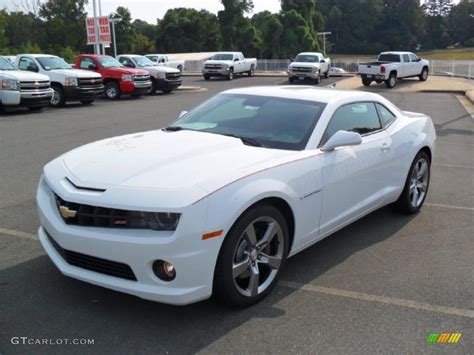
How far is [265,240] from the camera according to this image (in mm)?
3590

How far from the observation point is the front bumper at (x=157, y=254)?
119 inches

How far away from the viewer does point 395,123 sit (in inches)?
216

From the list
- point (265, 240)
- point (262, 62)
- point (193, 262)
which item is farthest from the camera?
point (262, 62)

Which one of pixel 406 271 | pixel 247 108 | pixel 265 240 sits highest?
pixel 247 108

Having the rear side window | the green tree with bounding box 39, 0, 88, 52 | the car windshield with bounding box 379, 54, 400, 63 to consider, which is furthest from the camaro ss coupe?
the green tree with bounding box 39, 0, 88, 52

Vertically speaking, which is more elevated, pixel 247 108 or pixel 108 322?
pixel 247 108

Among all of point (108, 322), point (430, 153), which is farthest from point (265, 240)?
point (430, 153)

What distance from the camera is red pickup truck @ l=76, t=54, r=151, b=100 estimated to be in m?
21.5

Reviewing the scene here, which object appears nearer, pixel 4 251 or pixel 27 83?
pixel 4 251

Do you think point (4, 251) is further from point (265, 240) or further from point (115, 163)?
point (265, 240)

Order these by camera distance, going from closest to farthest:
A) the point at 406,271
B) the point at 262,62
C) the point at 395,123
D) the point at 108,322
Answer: the point at 108,322 → the point at 406,271 → the point at 395,123 → the point at 262,62

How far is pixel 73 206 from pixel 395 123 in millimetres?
3651

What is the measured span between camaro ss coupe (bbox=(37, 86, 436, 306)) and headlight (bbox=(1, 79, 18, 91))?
12.2 m

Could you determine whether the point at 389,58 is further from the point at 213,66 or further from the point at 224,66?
the point at 213,66
